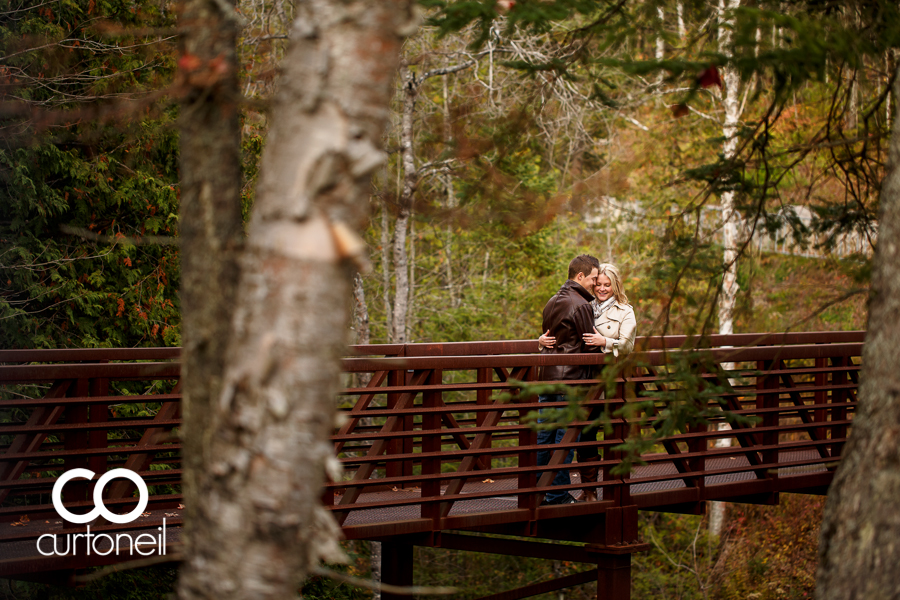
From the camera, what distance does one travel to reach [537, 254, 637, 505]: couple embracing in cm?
625

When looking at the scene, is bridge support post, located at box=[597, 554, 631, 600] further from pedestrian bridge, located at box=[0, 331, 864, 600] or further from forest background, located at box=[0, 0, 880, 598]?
forest background, located at box=[0, 0, 880, 598]

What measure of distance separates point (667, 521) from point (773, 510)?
6.98 feet

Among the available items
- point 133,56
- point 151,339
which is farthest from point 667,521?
point 133,56

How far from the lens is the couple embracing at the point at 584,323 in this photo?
6254 mm


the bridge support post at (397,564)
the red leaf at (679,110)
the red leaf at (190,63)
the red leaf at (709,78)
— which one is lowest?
the bridge support post at (397,564)

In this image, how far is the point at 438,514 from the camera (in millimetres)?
5645

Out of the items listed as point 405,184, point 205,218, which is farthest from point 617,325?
point 405,184

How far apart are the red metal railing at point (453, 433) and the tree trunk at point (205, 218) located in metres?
0.89

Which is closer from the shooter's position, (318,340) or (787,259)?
(318,340)

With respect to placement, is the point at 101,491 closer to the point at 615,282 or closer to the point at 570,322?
the point at 570,322

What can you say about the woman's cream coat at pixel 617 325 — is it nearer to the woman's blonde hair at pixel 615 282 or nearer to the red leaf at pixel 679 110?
the woman's blonde hair at pixel 615 282

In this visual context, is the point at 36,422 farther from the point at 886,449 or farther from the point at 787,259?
the point at 787,259

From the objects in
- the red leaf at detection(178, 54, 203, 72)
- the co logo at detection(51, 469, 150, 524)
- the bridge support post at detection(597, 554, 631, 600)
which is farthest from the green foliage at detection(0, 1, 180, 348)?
the red leaf at detection(178, 54, 203, 72)

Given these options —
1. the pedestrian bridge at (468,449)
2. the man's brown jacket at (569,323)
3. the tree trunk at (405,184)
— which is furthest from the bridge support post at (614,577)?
the tree trunk at (405,184)
